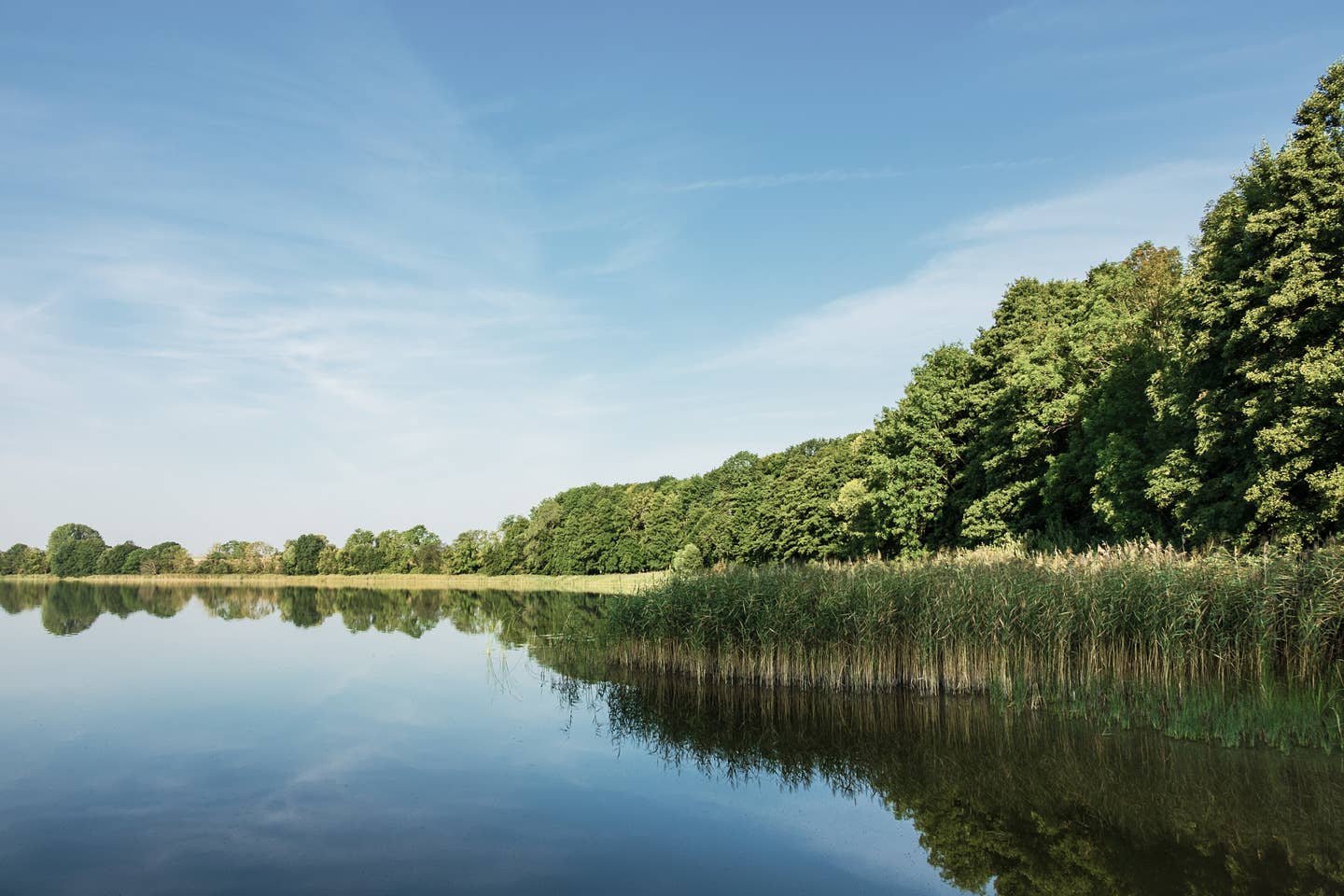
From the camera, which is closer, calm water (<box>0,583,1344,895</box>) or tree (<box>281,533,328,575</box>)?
calm water (<box>0,583,1344,895</box>)

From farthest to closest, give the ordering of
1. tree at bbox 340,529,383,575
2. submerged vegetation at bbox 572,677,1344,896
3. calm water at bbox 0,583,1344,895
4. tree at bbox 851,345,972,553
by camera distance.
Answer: tree at bbox 340,529,383,575 → tree at bbox 851,345,972,553 → calm water at bbox 0,583,1344,895 → submerged vegetation at bbox 572,677,1344,896

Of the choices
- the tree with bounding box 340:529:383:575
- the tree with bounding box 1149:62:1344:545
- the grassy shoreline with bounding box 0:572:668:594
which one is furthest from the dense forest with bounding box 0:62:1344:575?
the tree with bounding box 340:529:383:575

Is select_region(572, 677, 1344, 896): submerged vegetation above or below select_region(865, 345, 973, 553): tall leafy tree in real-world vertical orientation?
below

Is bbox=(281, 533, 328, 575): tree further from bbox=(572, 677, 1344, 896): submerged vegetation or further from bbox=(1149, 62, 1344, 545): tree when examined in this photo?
bbox=(1149, 62, 1344, 545): tree

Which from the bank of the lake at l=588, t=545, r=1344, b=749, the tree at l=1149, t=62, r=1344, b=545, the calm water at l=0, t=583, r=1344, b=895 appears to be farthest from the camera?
the tree at l=1149, t=62, r=1344, b=545

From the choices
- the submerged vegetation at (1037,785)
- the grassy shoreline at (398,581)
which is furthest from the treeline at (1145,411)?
the grassy shoreline at (398,581)

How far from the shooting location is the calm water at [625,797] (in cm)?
881

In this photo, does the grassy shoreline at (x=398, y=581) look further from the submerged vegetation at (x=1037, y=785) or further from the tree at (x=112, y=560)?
the submerged vegetation at (x=1037, y=785)

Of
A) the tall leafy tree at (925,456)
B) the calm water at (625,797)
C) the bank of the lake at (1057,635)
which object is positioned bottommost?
the calm water at (625,797)

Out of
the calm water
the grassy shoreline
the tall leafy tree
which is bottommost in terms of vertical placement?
the grassy shoreline

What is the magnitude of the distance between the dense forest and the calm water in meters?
10.9

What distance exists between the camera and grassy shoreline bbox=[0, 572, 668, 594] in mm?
82750

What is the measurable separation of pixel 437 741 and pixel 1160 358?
27.3 metres

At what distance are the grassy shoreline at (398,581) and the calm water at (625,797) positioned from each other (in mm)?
A: 49477
